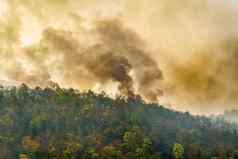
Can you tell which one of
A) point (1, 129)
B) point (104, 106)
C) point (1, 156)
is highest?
point (104, 106)

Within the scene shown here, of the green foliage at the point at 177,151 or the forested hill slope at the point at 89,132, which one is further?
the green foliage at the point at 177,151

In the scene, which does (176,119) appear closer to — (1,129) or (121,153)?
(121,153)

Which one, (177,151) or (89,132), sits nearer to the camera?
(177,151)

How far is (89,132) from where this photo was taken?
7275cm

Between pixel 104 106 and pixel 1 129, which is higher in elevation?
pixel 104 106

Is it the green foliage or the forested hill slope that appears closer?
the forested hill slope

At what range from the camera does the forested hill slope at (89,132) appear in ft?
210

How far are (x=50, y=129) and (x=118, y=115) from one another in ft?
45.5

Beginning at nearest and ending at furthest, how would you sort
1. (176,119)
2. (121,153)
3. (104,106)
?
(121,153) → (104,106) → (176,119)

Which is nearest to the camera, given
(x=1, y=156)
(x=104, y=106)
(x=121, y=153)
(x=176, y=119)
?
(x=1, y=156)

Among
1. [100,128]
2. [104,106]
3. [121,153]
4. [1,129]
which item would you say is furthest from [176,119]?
[1,129]

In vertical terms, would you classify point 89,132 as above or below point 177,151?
above

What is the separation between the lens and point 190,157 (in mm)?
69125

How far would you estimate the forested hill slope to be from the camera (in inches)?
2525
